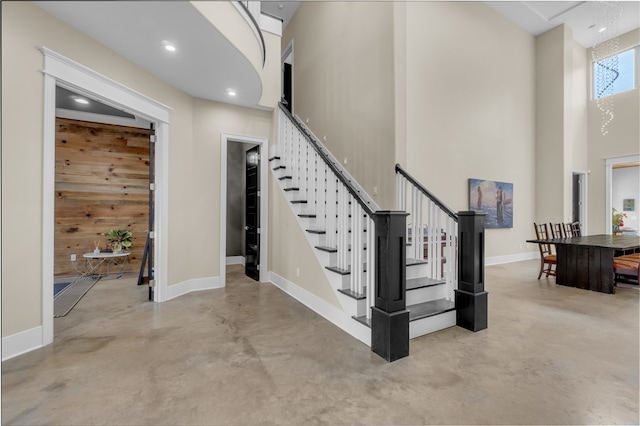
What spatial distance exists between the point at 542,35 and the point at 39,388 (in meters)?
11.1

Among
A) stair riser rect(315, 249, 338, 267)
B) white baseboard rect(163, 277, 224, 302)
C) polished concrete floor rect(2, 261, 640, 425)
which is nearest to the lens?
polished concrete floor rect(2, 261, 640, 425)

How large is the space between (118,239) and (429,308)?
211 inches

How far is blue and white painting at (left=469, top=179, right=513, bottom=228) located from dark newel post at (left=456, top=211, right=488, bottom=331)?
351cm

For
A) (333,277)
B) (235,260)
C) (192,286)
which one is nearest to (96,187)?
(192,286)

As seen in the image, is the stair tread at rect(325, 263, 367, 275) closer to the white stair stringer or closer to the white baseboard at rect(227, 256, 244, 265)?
the white stair stringer

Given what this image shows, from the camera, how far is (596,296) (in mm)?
4238

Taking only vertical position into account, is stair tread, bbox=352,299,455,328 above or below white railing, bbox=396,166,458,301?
below

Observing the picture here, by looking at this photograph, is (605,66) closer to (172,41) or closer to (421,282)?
(421,282)

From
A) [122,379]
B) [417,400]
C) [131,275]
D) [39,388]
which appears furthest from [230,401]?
[131,275]

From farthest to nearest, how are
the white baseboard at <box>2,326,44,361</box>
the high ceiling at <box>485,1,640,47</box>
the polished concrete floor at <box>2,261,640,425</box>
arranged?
the high ceiling at <box>485,1,640,47</box>, the white baseboard at <box>2,326,44,361</box>, the polished concrete floor at <box>2,261,640,425</box>

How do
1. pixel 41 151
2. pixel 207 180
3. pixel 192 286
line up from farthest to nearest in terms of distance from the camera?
pixel 207 180, pixel 192 286, pixel 41 151

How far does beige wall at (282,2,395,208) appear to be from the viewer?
4.45m

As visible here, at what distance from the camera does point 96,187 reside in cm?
540

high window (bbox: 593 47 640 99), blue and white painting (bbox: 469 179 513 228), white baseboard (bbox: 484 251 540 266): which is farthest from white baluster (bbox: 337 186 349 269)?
high window (bbox: 593 47 640 99)
